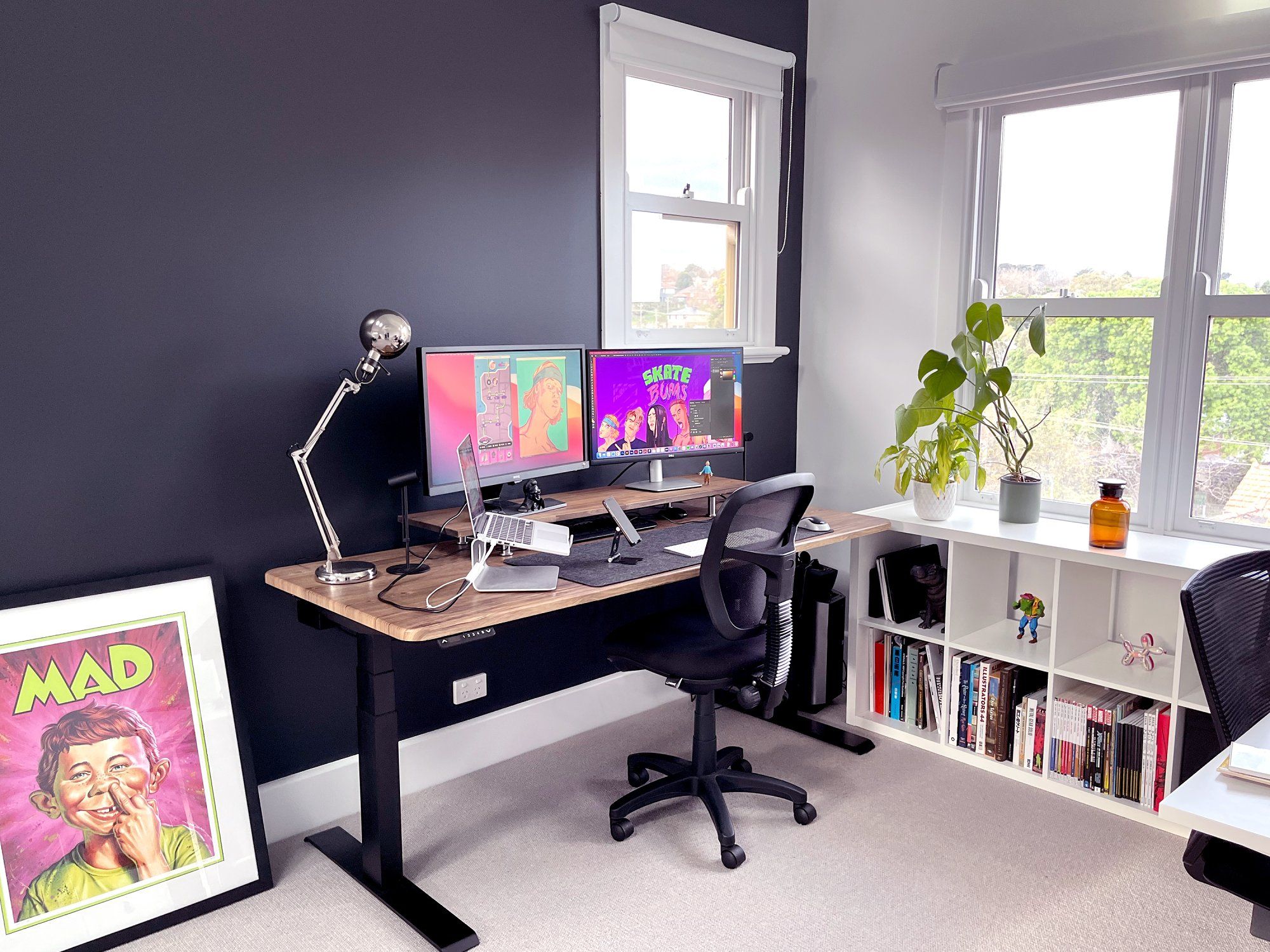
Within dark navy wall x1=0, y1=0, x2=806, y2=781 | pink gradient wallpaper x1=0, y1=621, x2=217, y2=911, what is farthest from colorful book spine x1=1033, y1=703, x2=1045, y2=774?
pink gradient wallpaper x1=0, y1=621, x2=217, y2=911

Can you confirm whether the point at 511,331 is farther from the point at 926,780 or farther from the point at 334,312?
the point at 926,780

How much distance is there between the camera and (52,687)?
7.06ft

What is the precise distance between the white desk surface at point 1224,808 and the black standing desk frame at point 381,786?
4.96 ft

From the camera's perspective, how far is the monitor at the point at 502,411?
252cm

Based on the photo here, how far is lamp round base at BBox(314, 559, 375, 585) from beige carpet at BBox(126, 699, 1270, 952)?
2.46 feet

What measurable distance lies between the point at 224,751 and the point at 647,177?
7.25ft

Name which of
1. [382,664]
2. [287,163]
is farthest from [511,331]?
[382,664]

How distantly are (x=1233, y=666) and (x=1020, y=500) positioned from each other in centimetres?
137

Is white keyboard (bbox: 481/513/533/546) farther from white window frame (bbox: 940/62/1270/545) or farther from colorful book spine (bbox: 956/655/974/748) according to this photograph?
white window frame (bbox: 940/62/1270/545)

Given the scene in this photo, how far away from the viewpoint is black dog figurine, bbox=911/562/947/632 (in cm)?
322

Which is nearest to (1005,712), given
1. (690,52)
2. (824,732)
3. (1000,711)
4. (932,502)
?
(1000,711)

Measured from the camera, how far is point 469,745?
3.02 m

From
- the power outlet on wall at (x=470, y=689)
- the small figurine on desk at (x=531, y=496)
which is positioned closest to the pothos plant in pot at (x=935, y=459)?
the small figurine on desk at (x=531, y=496)

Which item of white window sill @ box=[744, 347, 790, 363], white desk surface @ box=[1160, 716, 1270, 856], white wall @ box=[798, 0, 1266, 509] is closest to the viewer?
white desk surface @ box=[1160, 716, 1270, 856]
